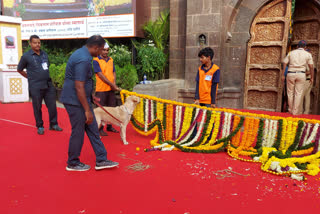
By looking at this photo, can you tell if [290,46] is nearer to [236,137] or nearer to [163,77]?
[163,77]

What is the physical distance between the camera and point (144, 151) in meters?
4.50

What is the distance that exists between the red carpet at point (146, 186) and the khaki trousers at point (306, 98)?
13.3 ft

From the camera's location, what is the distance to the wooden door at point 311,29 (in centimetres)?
755

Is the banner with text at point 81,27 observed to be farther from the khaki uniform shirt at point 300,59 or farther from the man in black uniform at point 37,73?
the khaki uniform shirt at point 300,59

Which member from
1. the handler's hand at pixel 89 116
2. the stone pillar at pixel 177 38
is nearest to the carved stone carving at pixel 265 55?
the stone pillar at pixel 177 38

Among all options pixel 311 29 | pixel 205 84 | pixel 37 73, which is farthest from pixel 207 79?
pixel 311 29

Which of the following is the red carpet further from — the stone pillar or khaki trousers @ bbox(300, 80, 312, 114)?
the stone pillar

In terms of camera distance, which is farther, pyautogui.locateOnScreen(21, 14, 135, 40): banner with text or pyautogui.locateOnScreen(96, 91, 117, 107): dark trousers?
pyautogui.locateOnScreen(21, 14, 135, 40): banner with text

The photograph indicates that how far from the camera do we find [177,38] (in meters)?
8.47

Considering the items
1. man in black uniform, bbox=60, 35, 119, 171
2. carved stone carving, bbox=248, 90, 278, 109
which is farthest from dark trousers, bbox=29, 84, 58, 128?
carved stone carving, bbox=248, 90, 278, 109

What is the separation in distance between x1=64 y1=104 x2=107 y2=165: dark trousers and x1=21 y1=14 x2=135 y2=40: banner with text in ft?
19.5

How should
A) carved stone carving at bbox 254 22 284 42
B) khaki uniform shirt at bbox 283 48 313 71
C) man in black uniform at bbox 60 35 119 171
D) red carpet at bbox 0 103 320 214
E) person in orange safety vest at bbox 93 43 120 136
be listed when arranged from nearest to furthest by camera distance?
red carpet at bbox 0 103 320 214
man in black uniform at bbox 60 35 119 171
person in orange safety vest at bbox 93 43 120 136
khaki uniform shirt at bbox 283 48 313 71
carved stone carving at bbox 254 22 284 42

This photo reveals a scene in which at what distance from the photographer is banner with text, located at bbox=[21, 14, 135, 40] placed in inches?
356

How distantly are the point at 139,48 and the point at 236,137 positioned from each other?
17.9 feet
